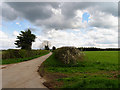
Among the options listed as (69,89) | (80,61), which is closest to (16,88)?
(69,89)

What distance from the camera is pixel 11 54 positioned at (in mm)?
16328

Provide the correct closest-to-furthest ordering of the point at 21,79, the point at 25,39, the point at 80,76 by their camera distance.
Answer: the point at 21,79 < the point at 80,76 < the point at 25,39

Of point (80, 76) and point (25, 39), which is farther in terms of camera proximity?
point (25, 39)

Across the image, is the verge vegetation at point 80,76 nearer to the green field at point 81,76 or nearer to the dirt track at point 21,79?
the green field at point 81,76

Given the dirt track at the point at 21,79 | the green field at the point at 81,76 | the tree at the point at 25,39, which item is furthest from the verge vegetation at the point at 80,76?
the tree at the point at 25,39

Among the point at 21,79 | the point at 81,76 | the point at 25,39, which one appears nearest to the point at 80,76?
the point at 81,76

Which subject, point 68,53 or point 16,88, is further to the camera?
point 68,53

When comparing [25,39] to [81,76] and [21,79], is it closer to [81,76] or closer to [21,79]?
[21,79]

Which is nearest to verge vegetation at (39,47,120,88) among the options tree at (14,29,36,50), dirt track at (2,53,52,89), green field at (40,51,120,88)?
green field at (40,51,120,88)

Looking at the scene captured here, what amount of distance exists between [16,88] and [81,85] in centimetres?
289

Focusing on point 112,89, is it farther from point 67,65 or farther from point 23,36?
point 23,36

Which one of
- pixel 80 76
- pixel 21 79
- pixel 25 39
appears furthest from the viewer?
pixel 25 39

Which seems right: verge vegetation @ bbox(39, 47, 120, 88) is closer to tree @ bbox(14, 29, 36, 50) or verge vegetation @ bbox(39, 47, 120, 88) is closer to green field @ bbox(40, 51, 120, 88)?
green field @ bbox(40, 51, 120, 88)

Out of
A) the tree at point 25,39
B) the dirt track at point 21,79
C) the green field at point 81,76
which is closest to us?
the green field at point 81,76
